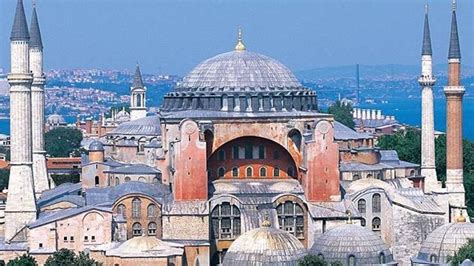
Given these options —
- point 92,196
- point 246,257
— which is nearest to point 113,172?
point 92,196

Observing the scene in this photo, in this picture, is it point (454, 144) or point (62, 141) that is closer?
point (454, 144)

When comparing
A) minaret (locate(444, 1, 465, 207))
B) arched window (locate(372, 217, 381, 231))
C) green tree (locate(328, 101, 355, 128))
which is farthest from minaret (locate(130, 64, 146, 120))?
arched window (locate(372, 217, 381, 231))

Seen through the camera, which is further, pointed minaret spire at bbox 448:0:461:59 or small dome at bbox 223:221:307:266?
pointed minaret spire at bbox 448:0:461:59

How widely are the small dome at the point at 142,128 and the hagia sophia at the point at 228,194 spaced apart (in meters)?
10.2

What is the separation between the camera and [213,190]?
4712 centimetres

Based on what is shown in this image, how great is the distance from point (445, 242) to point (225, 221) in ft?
20.5

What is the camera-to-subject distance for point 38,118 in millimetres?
55000

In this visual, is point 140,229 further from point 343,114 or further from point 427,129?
point 343,114

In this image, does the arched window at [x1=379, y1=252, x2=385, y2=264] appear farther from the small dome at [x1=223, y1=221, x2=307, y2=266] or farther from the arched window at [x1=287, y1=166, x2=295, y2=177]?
the arched window at [x1=287, y1=166, x2=295, y2=177]

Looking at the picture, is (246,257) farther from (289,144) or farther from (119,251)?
(289,144)

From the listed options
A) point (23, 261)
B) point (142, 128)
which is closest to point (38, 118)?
point (142, 128)

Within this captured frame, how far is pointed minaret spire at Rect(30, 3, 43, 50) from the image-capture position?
184 ft

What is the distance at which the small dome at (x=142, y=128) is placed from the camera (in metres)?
61.8

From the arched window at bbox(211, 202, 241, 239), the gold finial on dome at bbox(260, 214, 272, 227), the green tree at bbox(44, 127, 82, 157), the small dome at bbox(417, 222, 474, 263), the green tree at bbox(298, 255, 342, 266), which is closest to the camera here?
the green tree at bbox(298, 255, 342, 266)
